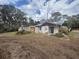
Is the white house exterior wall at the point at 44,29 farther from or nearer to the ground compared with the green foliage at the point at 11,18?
nearer to the ground

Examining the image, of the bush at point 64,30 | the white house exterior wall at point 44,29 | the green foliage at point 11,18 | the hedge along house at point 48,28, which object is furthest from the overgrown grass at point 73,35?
the green foliage at point 11,18

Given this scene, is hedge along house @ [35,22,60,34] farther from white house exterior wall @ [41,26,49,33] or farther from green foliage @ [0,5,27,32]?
green foliage @ [0,5,27,32]

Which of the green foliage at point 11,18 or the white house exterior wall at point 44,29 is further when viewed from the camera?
the white house exterior wall at point 44,29

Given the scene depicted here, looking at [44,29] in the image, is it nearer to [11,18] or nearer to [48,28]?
[48,28]

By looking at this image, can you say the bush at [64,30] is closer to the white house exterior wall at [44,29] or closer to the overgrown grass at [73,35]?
the overgrown grass at [73,35]

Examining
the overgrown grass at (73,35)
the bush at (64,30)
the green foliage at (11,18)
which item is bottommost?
the overgrown grass at (73,35)

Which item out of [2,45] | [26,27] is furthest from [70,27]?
[2,45]

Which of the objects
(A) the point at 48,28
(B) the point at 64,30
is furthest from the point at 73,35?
(A) the point at 48,28

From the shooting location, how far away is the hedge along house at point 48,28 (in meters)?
5.36

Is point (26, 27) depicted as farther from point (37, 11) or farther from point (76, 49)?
point (76, 49)

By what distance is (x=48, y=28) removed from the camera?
218 inches

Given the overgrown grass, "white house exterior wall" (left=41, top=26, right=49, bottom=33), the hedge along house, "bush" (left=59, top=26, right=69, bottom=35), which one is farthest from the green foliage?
the overgrown grass

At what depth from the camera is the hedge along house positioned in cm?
536

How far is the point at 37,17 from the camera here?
5.55 m
